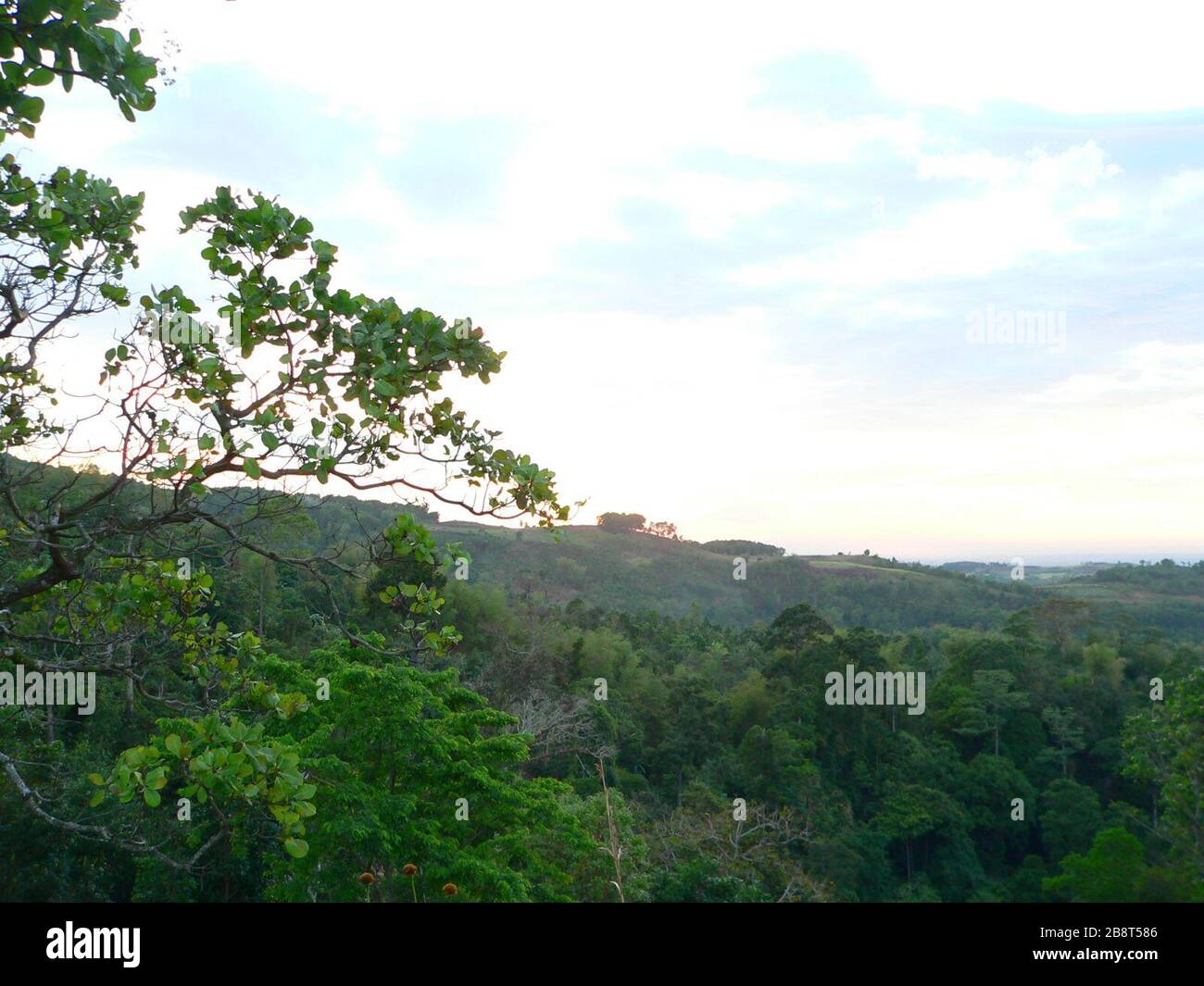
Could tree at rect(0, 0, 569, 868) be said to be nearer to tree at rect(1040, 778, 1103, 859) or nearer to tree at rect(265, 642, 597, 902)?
tree at rect(265, 642, 597, 902)

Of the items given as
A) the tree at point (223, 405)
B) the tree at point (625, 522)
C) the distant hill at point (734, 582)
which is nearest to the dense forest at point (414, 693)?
the tree at point (223, 405)

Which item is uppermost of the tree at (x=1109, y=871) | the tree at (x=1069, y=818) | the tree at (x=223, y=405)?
the tree at (x=223, y=405)

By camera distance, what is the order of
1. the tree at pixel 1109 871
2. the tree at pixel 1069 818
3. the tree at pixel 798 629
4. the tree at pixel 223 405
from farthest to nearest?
the tree at pixel 798 629
the tree at pixel 1069 818
the tree at pixel 1109 871
the tree at pixel 223 405

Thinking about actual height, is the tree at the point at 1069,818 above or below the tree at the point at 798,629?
below

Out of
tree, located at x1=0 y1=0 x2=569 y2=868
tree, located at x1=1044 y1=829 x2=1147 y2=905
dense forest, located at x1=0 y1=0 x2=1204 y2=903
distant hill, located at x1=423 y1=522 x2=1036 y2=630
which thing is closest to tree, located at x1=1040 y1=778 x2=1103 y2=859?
dense forest, located at x1=0 y1=0 x2=1204 y2=903

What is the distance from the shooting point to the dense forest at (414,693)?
2.28 m

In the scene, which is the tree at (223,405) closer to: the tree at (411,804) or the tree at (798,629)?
the tree at (411,804)

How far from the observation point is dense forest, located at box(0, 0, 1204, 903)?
2.28 m

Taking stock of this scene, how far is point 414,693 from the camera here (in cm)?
982

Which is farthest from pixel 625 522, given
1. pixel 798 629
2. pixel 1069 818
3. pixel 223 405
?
pixel 223 405

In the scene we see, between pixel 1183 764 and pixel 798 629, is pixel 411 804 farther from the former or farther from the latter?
pixel 798 629

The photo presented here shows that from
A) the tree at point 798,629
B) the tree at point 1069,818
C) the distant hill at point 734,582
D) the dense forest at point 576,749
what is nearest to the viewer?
the dense forest at point 576,749

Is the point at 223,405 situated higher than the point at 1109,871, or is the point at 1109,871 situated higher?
the point at 223,405
